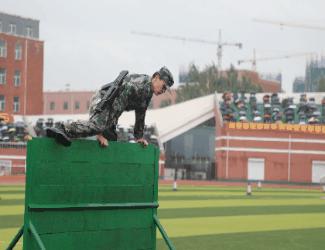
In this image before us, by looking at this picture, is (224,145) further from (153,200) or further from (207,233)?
(153,200)

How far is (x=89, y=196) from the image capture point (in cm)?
865

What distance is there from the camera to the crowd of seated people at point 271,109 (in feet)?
→ 221

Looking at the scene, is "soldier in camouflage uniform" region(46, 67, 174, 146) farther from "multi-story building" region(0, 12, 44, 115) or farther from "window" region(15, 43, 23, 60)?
"window" region(15, 43, 23, 60)

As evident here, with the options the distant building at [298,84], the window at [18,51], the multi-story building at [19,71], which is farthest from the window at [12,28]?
the distant building at [298,84]

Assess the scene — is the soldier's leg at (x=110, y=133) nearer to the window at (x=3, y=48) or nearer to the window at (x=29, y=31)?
the window at (x=3, y=48)

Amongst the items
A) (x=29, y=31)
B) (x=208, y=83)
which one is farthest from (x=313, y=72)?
(x=29, y=31)

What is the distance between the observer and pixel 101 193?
28.8ft

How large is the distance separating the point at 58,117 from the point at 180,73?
91228mm

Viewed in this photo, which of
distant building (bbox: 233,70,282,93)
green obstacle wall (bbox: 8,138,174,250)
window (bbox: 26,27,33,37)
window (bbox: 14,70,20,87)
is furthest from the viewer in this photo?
distant building (bbox: 233,70,282,93)

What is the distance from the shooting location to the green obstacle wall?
7.96m

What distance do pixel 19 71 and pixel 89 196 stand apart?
→ 8187 centimetres

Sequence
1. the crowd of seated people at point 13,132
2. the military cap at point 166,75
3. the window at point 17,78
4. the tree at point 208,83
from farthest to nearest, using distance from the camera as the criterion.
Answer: the tree at point 208,83 < the window at point 17,78 < the crowd of seated people at point 13,132 < the military cap at point 166,75

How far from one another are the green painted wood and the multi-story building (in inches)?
3149

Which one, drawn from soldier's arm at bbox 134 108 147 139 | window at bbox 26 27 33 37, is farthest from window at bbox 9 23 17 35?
soldier's arm at bbox 134 108 147 139
